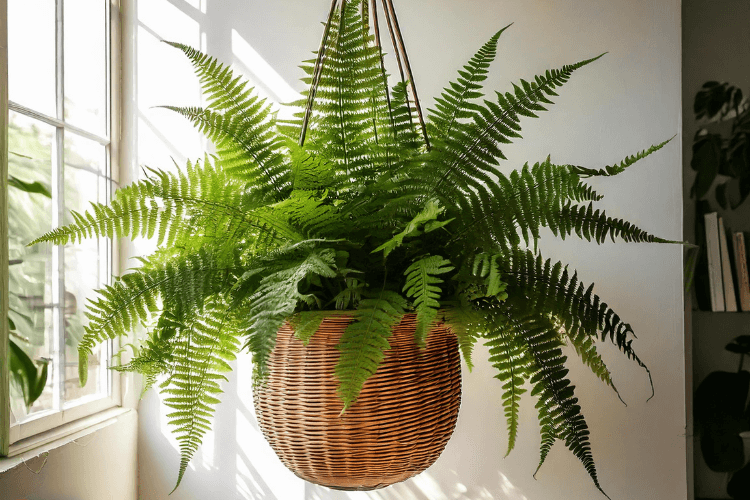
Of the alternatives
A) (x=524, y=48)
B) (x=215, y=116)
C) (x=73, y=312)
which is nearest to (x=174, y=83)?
(x=73, y=312)

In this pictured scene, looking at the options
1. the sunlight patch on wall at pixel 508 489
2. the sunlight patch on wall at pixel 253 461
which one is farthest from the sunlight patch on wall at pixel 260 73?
the sunlight patch on wall at pixel 508 489

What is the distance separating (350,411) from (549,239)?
1102mm

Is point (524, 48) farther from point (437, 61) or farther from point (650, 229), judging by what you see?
point (650, 229)

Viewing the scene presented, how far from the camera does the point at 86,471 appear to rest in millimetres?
1532

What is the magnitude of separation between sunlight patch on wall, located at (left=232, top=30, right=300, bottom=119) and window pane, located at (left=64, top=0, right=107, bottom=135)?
0.40m

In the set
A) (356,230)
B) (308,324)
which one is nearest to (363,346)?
(308,324)

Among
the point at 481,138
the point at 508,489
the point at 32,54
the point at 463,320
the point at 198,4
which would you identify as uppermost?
the point at 198,4

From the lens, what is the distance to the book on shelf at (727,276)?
151 centimetres

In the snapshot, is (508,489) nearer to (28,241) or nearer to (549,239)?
(549,239)

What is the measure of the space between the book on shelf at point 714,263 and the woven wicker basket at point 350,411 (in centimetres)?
107

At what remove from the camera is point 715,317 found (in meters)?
1.55

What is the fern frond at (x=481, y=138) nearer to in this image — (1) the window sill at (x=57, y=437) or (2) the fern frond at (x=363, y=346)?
→ (2) the fern frond at (x=363, y=346)

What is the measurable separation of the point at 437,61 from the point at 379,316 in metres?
1.24

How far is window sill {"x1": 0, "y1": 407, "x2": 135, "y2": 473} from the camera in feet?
4.23
